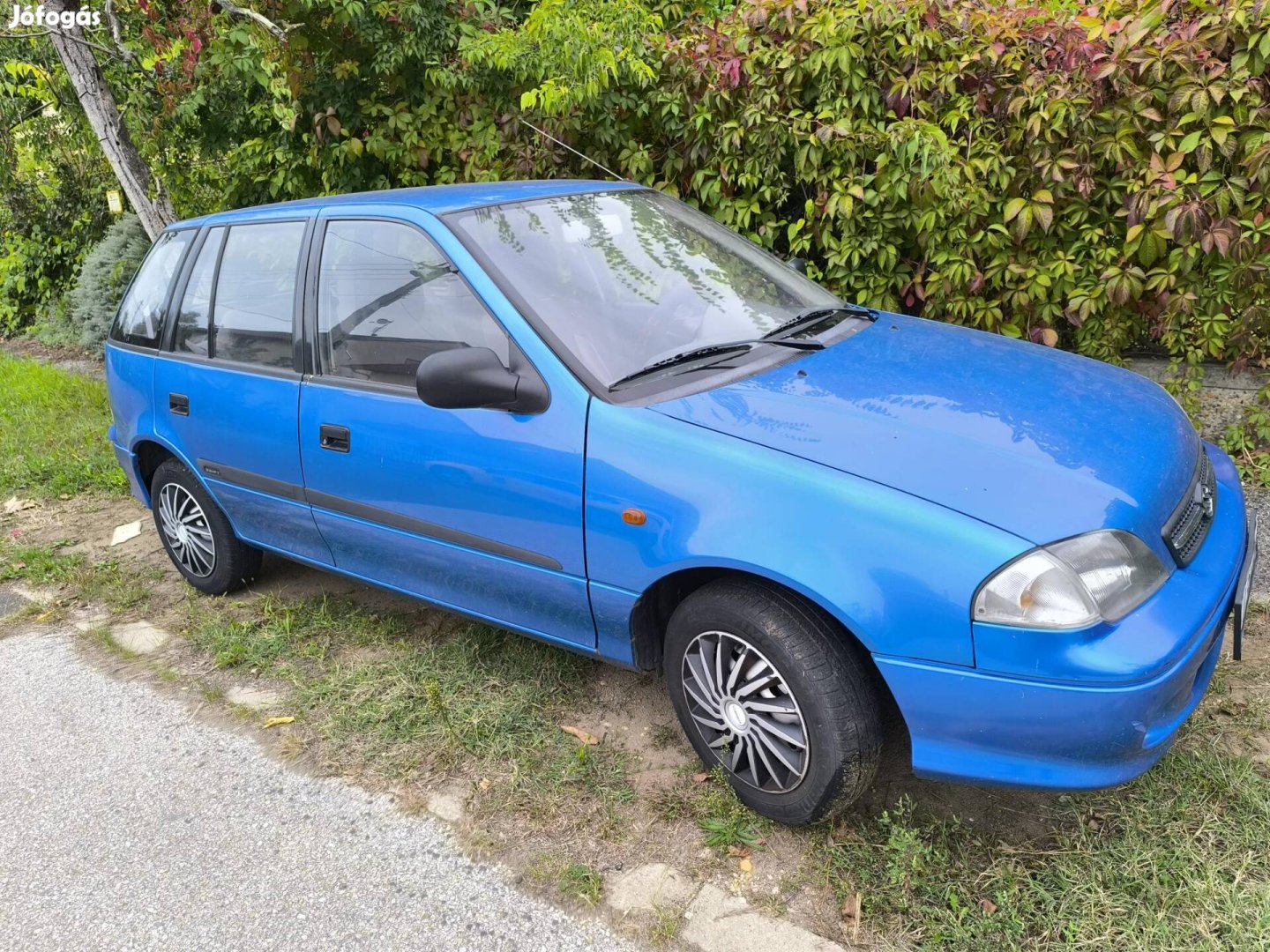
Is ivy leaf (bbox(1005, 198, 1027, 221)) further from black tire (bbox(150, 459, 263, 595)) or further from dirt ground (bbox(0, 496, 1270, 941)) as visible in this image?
black tire (bbox(150, 459, 263, 595))

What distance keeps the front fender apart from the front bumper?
0.34 feet

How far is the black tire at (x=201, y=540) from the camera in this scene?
13.3ft

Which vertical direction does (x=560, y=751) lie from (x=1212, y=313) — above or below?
below

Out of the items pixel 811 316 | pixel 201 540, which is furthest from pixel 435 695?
pixel 811 316

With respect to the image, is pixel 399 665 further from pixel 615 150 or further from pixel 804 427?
pixel 615 150

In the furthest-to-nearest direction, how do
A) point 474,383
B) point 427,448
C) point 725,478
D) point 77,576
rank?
1. point 77,576
2. point 427,448
3. point 474,383
4. point 725,478

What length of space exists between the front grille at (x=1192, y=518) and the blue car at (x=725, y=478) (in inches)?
0.7

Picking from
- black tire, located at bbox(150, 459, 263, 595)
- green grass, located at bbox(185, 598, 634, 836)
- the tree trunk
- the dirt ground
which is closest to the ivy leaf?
the dirt ground

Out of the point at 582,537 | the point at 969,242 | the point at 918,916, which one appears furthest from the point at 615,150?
the point at 918,916

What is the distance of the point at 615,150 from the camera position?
562 cm

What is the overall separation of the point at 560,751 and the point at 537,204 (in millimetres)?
1862

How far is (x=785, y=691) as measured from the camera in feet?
7.84

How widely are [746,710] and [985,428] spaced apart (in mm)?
973

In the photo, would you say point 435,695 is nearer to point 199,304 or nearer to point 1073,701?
point 199,304
